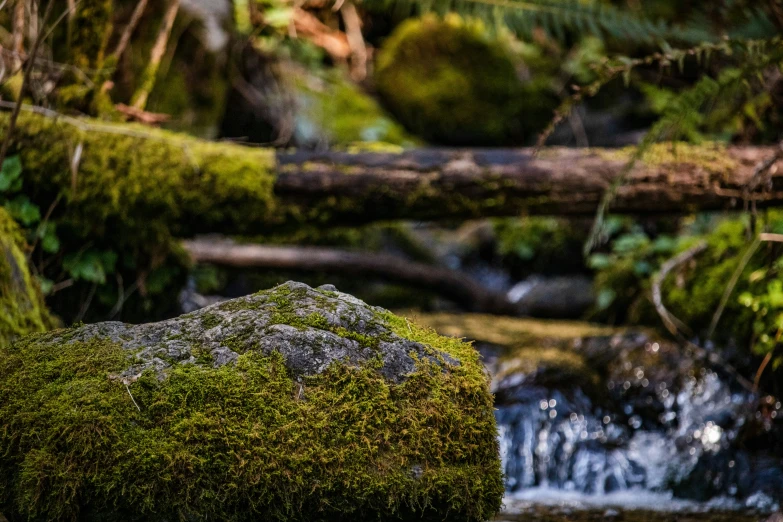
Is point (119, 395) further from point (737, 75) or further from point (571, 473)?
point (737, 75)

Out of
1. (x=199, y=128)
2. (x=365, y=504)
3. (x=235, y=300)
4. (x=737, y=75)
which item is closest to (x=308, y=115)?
(x=199, y=128)

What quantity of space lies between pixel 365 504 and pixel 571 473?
6.59 ft

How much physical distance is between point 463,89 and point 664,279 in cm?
430

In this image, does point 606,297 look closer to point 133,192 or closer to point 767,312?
point 767,312

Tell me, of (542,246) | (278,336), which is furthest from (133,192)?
(542,246)

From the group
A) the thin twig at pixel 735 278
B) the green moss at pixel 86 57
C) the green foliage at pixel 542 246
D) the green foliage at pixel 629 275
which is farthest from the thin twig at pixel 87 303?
the green foliage at pixel 542 246

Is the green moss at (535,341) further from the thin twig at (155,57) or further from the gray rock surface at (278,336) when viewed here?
the thin twig at (155,57)

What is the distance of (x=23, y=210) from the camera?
9.76 ft

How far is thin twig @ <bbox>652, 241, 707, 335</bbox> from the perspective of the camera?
12.3 feet

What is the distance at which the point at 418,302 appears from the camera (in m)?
6.16

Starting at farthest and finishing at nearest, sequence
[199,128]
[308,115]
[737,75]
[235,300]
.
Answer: [308,115], [199,128], [737,75], [235,300]

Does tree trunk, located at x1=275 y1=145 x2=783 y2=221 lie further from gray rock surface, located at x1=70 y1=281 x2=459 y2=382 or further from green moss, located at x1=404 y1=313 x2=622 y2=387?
gray rock surface, located at x1=70 y1=281 x2=459 y2=382

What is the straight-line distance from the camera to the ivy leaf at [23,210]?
2957 millimetres

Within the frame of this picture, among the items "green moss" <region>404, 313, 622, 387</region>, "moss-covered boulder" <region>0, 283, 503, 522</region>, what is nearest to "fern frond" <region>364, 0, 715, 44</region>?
"green moss" <region>404, 313, 622, 387</region>
